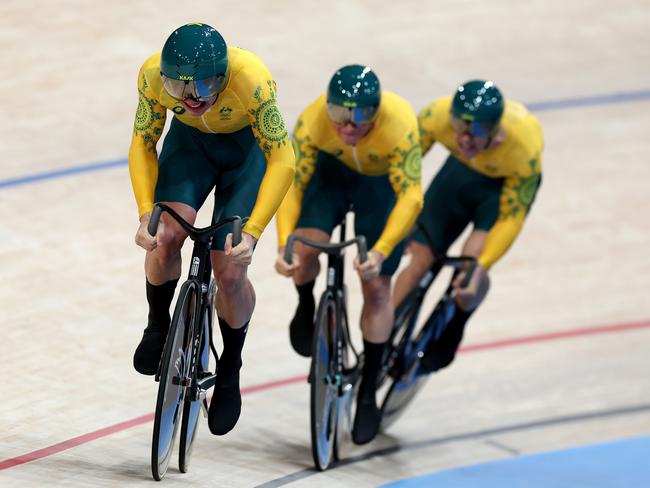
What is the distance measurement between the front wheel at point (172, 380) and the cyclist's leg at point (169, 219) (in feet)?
0.35

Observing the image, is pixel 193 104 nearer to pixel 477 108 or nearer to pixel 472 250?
pixel 477 108

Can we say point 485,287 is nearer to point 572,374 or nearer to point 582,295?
point 572,374

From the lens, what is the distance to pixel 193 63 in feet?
12.3

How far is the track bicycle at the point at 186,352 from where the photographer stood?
402 cm

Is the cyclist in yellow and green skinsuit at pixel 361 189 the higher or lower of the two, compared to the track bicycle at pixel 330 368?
higher

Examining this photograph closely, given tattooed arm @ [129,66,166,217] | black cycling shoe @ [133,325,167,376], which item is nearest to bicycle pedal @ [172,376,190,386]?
black cycling shoe @ [133,325,167,376]

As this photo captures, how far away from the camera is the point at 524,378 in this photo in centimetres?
642

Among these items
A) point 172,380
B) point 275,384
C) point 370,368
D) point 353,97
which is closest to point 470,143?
point 353,97

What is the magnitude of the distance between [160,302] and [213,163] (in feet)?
1.57

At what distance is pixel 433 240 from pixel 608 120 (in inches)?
133

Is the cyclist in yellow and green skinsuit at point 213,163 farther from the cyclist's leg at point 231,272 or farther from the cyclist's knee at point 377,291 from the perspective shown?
the cyclist's knee at point 377,291

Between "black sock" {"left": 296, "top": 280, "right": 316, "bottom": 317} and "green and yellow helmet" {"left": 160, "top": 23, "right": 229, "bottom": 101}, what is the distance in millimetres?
1407

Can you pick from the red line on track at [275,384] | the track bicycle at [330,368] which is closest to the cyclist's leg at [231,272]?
the track bicycle at [330,368]

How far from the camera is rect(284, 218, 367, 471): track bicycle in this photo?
4812 mm
